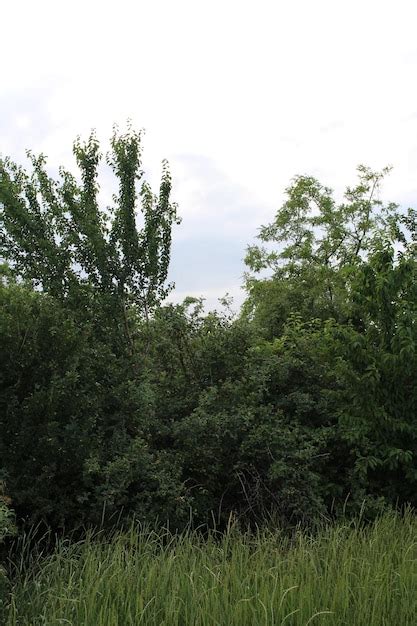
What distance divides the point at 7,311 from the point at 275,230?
877 inches

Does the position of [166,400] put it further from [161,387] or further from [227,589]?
[227,589]

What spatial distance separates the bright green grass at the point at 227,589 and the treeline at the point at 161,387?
1268mm

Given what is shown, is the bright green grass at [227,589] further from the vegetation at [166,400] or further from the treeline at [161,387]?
the treeline at [161,387]

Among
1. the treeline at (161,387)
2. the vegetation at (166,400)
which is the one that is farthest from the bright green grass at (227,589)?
the treeline at (161,387)

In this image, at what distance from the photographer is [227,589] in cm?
411

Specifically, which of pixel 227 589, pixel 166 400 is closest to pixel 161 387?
pixel 166 400

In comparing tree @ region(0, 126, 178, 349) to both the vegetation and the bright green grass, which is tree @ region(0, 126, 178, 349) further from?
the bright green grass

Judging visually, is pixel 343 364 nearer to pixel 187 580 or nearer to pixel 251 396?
pixel 251 396

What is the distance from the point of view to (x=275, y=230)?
28172mm

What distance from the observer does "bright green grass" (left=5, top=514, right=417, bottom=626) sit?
3.87m

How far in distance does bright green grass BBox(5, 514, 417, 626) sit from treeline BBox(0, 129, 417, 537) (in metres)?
1.27

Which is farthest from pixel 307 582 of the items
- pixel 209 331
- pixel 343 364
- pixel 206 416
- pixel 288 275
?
pixel 288 275

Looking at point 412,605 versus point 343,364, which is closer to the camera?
point 412,605

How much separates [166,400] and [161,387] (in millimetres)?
293
